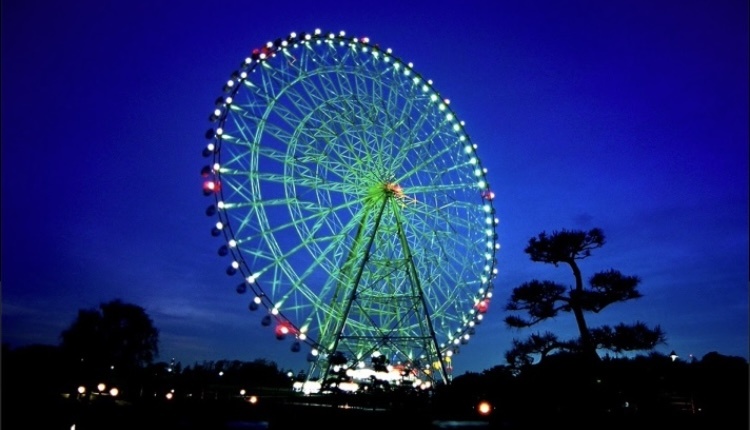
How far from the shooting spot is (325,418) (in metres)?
8.83

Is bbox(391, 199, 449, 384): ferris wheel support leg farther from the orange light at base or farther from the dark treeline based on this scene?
the orange light at base

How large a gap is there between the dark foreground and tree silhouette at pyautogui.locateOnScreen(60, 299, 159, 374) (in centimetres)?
3195

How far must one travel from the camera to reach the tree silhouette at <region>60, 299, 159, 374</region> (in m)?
39.4

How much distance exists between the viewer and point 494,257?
2620 centimetres

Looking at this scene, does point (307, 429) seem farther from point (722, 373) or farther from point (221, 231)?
point (221, 231)

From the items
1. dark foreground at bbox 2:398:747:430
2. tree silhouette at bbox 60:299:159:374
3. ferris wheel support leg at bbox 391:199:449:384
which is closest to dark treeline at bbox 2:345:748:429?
dark foreground at bbox 2:398:747:430

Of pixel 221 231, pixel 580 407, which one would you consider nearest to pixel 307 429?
pixel 580 407

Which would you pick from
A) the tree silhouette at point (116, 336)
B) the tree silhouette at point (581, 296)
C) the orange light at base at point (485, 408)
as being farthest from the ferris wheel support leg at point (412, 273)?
the tree silhouette at point (116, 336)

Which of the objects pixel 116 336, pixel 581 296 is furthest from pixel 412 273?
pixel 116 336

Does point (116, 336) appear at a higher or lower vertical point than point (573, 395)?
higher

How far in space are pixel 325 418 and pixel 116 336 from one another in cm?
3925

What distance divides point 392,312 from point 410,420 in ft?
56.2

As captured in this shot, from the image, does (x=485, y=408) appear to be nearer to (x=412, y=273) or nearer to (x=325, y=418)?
(x=325, y=418)

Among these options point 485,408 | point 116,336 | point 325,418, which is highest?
point 116,336
